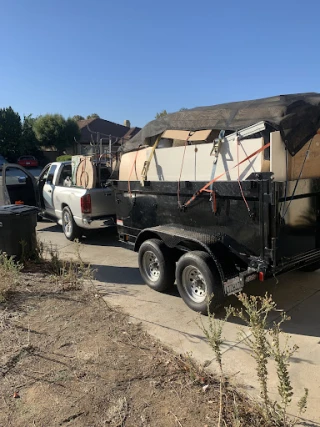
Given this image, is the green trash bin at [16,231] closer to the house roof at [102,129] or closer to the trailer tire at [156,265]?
the trailer tire at [156,265]

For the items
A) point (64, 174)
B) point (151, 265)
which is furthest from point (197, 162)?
point (64, 174)

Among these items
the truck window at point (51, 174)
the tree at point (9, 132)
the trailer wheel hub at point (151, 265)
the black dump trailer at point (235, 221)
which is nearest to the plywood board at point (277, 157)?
the black dump trailer at point (235, 221)

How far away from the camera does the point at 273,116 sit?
13.4ft

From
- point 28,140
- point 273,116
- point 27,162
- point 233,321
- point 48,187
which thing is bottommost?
point 233,321

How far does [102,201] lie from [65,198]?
4.20 ft

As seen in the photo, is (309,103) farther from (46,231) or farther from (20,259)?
(46,231)

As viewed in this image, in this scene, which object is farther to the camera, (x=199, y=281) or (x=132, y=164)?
(x=132, y=164)

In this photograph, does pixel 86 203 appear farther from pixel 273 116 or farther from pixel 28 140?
pixel 28 140

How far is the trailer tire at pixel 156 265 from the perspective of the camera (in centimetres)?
508

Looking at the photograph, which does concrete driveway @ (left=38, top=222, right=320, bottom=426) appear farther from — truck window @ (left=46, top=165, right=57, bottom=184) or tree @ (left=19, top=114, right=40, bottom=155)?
tree @ (left=19, top=114, right=40, bottom=155)

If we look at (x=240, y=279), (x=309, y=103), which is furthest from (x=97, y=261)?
(x=309, y=103)

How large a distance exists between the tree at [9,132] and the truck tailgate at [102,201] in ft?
118

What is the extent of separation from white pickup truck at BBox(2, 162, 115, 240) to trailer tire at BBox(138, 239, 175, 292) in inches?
94.9

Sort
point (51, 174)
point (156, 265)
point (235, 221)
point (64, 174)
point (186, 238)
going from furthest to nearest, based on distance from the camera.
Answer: point (51, 174) → point (64, 174) → point (156, 265) → point (186, 238) → point (235, 221)
